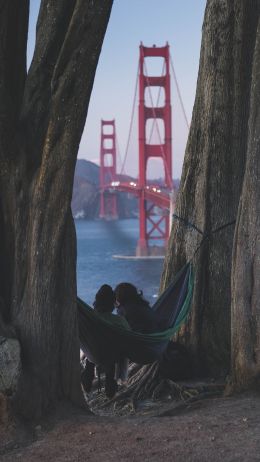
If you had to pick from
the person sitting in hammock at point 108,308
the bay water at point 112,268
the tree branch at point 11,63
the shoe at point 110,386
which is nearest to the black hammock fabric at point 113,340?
the person sitting in hammock at point 108,308

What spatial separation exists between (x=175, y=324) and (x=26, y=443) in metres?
1.36

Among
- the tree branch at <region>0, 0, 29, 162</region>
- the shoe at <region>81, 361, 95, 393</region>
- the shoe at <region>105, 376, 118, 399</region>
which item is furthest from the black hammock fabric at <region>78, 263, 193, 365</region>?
the tree branch at <region>0, 0, 29, 162</region>

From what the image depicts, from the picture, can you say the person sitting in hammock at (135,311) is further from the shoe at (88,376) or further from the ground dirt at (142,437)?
the ground dirt at (142,437)

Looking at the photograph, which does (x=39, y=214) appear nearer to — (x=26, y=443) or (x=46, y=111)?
(x=46, y=111)

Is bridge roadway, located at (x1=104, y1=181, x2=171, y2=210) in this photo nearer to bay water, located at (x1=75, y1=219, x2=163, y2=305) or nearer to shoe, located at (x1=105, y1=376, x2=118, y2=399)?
bay water, located at (x1=75, y1=219, x2=163, y2=305)

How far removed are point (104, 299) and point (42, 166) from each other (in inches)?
35.1

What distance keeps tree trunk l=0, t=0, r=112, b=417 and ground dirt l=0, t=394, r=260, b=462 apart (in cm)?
13

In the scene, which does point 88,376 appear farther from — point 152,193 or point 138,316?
point 152,193

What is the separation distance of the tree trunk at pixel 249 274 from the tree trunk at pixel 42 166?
34.0 inches

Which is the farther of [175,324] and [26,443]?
[175,324]

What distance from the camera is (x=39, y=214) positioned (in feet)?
9.62

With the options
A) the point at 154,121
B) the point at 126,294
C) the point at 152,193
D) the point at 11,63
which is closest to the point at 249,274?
the point at 126,294

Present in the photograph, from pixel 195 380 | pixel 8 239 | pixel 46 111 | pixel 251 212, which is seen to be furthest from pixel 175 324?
pixel 46 111

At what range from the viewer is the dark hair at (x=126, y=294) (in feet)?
12.0
